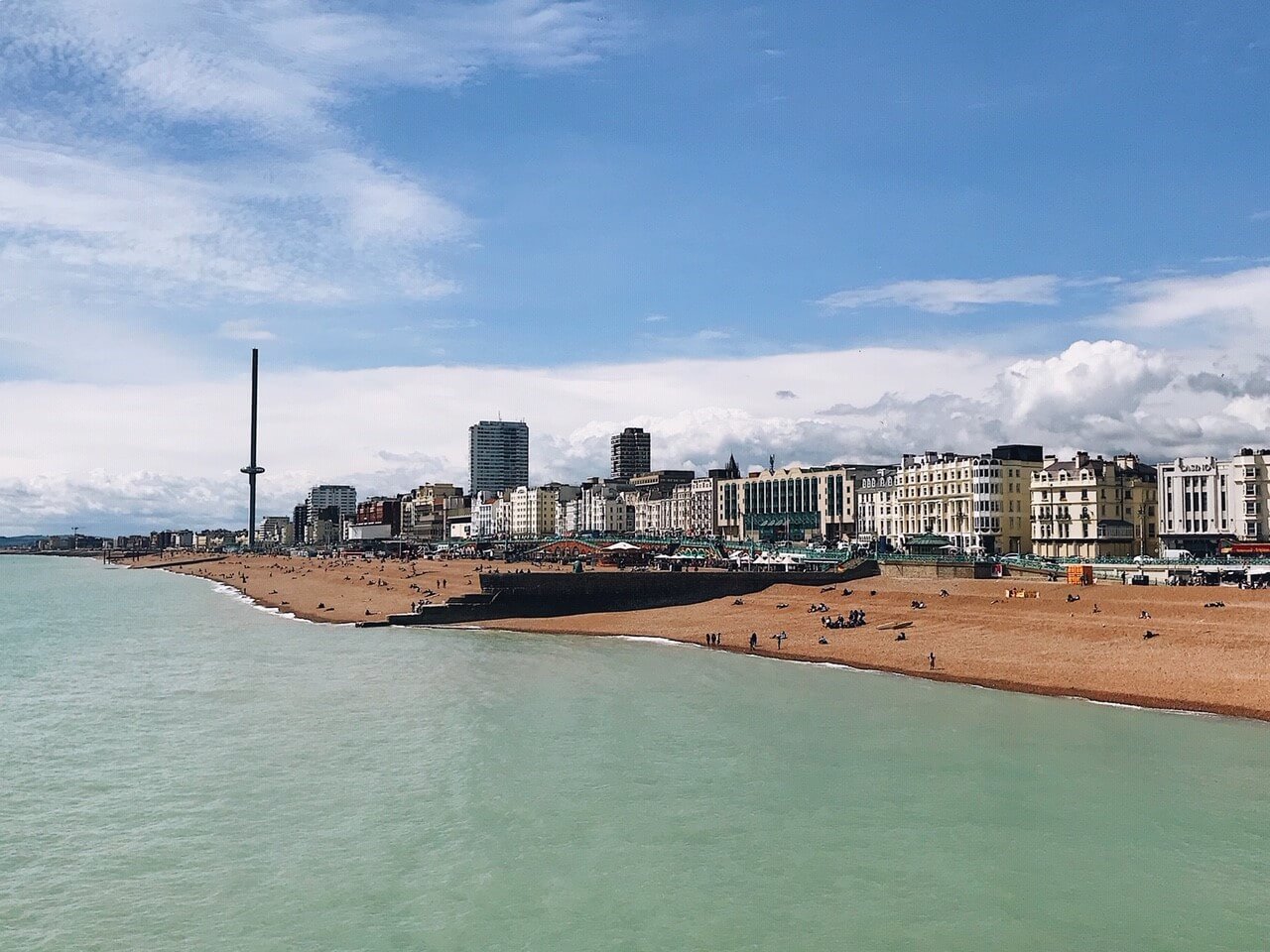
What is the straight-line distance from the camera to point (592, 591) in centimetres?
8838

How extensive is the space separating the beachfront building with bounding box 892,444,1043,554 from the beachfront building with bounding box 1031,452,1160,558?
5.95 m

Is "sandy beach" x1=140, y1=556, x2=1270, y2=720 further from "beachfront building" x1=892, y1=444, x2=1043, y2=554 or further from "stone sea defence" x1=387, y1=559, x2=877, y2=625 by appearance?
"beachfront building" x1=892, y1=444, x2=1043, y2=554

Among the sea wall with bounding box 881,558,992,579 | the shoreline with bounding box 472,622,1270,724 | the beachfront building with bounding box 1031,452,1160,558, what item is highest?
the beachfront building with bounding box 1031,452,1160,558

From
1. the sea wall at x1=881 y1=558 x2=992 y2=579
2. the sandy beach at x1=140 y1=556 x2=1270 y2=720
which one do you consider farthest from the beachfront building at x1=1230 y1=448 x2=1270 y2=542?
the sandy beach at x1=140 y1=556 x2=1270 y2=720

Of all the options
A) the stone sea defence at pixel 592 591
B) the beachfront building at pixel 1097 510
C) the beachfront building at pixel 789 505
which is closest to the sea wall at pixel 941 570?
the stone sea defence at pixel 592 591

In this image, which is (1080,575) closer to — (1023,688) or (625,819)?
(1023,688)

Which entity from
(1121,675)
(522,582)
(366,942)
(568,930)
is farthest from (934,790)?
(522,582)

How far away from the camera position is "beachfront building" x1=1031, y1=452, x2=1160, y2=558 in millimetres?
103438

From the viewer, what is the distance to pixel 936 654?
58.3 meters

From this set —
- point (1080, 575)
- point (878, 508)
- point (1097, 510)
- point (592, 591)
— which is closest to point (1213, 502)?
point (1097, 510)

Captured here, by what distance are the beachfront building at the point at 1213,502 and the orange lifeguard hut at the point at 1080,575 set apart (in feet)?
61.2

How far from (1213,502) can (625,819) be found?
84.4 m

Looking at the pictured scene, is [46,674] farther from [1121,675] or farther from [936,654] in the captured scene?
[1121,675]

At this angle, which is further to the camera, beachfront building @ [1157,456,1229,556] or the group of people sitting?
beachfront building @ [1157,456,1229,556]
